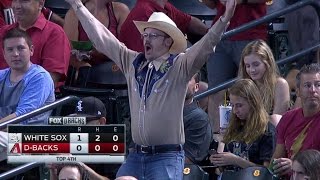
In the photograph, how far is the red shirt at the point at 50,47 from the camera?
36.7 ft

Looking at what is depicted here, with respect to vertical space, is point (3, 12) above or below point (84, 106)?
above

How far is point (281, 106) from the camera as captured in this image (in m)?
10.3

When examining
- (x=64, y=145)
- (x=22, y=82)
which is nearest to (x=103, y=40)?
(x=22, y=82)

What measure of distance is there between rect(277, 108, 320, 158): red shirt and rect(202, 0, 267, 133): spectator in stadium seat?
6.75 feet

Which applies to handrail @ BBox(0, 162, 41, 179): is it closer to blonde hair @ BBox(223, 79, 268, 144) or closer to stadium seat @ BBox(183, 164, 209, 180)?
stadium seat @ BBox(183, 164, 209, 180)

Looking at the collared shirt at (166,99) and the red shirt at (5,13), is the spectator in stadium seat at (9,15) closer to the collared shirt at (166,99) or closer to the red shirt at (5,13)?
the red shirt at (5,13)

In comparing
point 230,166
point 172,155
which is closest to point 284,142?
point 230,166

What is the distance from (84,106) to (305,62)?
2.92m

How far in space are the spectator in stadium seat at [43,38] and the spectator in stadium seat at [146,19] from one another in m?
0.66

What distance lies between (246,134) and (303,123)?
1.55 ft

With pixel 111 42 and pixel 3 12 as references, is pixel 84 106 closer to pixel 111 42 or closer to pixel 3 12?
pixel 111 42

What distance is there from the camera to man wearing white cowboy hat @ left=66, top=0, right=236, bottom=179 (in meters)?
8.91

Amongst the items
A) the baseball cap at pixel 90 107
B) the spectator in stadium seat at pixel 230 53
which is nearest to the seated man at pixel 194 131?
the baseball cap at pixel 90 107

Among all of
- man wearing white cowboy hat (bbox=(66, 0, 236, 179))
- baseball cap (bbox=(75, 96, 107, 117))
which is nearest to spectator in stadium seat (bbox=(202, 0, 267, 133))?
baseball cap (bbox=(75, 96, 107, 117))
